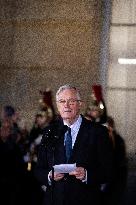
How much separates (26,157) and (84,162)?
352 cm

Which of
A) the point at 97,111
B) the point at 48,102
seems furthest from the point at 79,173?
the point at 48,102

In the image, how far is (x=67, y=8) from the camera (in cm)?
1020

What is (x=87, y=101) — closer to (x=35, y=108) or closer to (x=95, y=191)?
(x=35, y=108)

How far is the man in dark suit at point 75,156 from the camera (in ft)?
12.3

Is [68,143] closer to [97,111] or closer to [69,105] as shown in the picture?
[69,105]

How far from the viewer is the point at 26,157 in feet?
23.7

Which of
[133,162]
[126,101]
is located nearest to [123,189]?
[133,162]

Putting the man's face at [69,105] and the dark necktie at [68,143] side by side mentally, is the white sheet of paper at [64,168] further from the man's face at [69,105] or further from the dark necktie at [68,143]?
the man's face at [69,105]

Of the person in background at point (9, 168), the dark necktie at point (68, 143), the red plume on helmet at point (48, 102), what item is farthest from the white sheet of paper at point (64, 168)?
the red plume on helmet at point (48, 102)

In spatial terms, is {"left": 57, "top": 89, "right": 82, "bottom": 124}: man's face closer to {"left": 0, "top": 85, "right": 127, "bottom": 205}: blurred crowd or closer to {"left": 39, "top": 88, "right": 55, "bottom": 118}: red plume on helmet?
{"left": 0, "top": 85, "right": 127, "bottom": 205}: blurred crowd

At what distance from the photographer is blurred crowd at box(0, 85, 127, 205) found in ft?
20.0

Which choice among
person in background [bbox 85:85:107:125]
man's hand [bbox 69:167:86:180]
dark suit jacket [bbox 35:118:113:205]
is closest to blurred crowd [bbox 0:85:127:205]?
person in background [bbox 85:85:107:125]

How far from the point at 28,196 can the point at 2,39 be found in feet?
13.6

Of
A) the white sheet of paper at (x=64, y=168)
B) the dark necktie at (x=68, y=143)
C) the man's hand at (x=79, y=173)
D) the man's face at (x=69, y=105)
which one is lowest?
the man's hand at (x=79, y=173)
